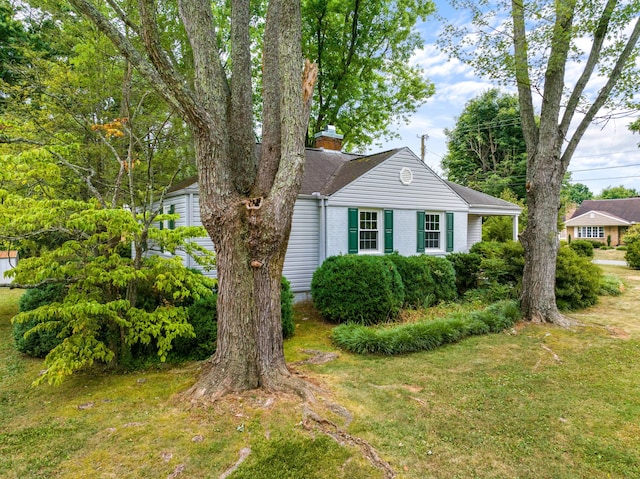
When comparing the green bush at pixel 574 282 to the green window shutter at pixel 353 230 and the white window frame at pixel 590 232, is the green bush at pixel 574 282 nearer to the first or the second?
the green window shutter at pixel 353 230

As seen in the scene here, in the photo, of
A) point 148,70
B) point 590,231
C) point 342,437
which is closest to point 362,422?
point 342,437

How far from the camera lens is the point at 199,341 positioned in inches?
221

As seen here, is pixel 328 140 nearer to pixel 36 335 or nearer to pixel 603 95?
pixel 603 95

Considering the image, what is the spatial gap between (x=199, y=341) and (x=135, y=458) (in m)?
2.60

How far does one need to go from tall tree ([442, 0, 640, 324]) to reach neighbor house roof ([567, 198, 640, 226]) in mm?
33691

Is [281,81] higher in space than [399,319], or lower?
higher

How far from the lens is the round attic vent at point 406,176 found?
1139 cm

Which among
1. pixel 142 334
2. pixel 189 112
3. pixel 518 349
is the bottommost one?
pixel 518 349

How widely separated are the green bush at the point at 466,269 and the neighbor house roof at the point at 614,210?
105 feet

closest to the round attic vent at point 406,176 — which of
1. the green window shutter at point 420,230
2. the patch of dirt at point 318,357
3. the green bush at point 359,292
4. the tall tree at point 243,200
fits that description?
the green window shutter at point 420,230

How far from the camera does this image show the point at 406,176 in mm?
11477

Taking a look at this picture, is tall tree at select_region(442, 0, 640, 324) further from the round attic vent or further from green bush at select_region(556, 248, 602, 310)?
the round attic vent

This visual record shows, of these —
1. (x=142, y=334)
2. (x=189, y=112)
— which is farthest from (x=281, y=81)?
(x=142, y=334)

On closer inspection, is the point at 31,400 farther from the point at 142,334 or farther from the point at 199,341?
the point at 199,341
